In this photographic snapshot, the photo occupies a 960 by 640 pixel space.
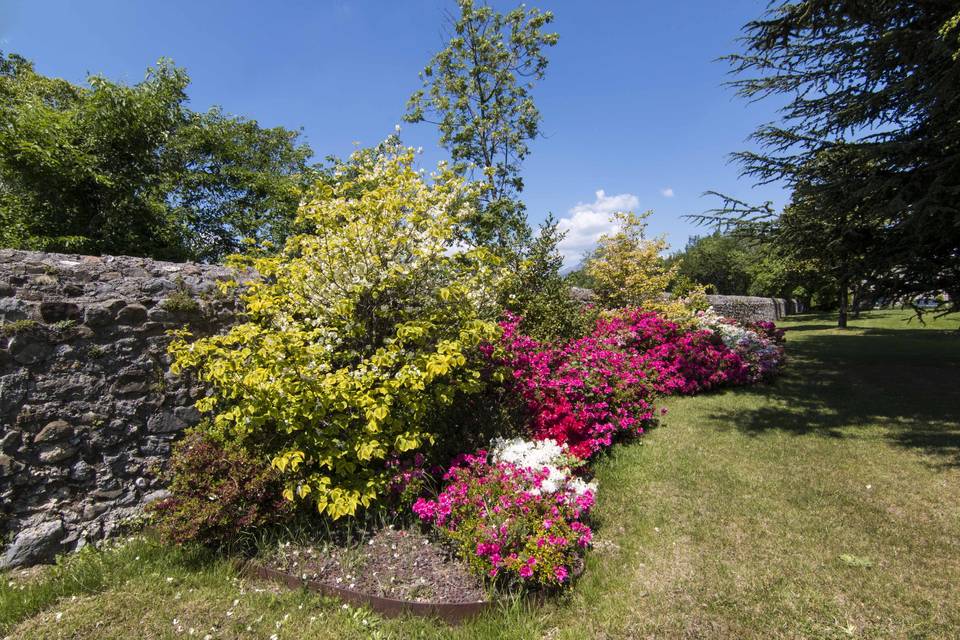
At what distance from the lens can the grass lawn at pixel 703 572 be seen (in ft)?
8.82

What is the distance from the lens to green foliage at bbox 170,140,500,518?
3299mm

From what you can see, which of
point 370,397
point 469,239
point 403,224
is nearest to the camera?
point 370,397

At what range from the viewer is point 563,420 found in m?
4.95

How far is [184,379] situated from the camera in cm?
389

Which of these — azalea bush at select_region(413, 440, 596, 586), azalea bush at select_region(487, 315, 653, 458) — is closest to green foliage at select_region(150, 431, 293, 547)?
azalea bush at select_region(413, 440, 596, 586)

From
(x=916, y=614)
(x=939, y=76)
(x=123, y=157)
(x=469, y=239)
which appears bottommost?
(x=916, y=614)

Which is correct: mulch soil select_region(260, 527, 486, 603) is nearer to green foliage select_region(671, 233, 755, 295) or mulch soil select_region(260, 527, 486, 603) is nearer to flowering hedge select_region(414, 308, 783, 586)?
flowering hedge select_region(414, 308, 783, 586)

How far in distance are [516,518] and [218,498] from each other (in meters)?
2.26

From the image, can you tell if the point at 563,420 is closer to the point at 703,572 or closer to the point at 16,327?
the point at 703,572

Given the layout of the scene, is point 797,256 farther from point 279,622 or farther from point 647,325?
point 279,622

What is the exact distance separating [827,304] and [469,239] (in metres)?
36.6

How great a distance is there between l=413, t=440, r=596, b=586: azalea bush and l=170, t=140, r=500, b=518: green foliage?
22.3 inches

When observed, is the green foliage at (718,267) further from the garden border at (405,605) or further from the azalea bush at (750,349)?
the garden border at (405,605)

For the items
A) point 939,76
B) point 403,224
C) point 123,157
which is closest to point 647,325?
point 939,76
